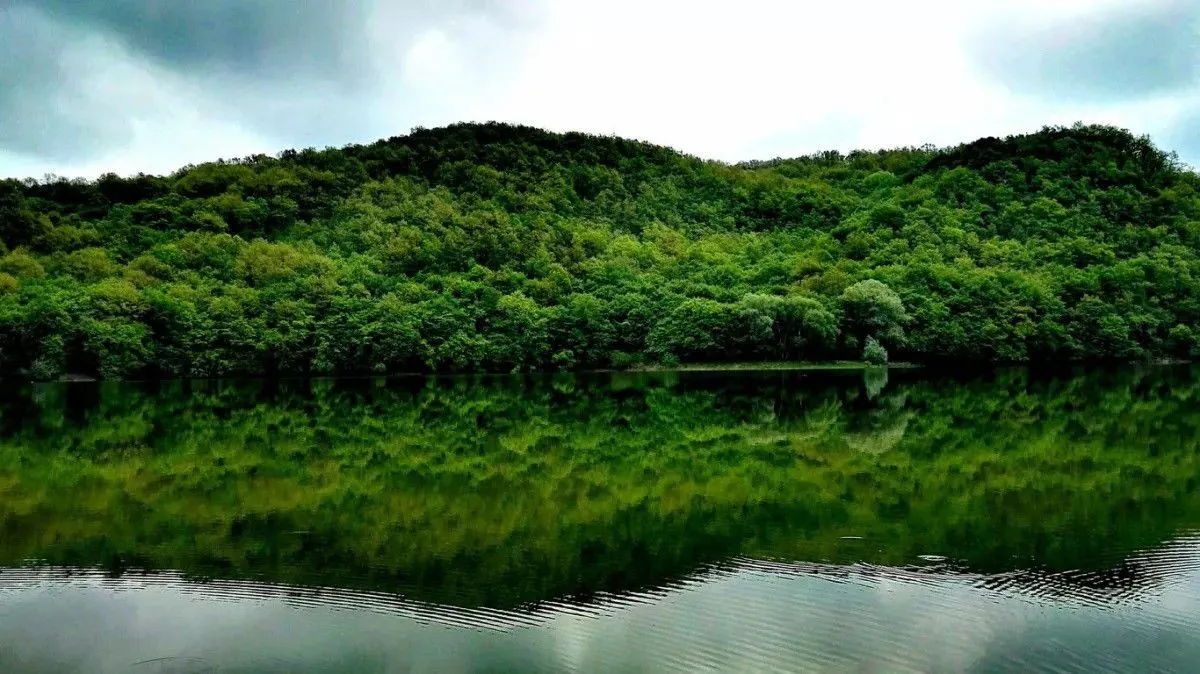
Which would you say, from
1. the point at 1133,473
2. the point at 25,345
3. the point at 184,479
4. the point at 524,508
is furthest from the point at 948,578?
the point at 25,345

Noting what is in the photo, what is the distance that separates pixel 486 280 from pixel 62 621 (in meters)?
71.6

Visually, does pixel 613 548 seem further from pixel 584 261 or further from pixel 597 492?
pixel 584 261

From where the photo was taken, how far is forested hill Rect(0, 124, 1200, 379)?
6762 cm

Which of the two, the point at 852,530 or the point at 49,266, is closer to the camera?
the point at 852,530

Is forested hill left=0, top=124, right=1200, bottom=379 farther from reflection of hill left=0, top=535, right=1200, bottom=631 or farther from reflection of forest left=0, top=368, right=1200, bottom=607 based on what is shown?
reflection of hill left=0, top=535, right=1200, bottom=631

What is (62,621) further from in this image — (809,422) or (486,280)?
(486,280)

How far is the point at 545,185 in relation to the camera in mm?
113688

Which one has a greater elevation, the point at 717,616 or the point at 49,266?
the point at 49,266

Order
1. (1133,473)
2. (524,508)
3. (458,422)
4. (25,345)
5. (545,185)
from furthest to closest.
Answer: (545,185) → (25,345) → (458,422) → (1133,473) → (524,508)

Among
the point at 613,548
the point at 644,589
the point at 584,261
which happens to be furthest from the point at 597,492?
the point at 584,261

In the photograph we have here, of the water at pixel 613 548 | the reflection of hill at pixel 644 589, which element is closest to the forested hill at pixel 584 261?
the water at pixel 613 548

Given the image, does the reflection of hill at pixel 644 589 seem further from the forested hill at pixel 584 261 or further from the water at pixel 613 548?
the forested hill at pixel 584 261

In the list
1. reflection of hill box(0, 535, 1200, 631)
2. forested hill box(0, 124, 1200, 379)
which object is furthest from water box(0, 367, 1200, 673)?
forested hill box(0, 124, 1200, 379)

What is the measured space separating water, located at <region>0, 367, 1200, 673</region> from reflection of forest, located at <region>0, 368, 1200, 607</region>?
9 cm
